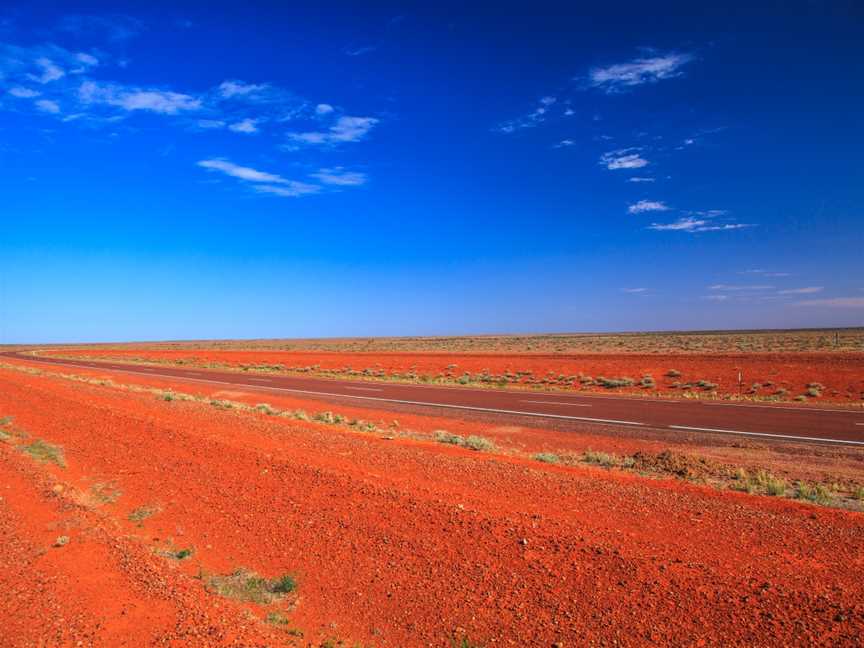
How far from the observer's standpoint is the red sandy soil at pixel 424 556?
4.90m

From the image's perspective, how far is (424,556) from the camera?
21.1ft

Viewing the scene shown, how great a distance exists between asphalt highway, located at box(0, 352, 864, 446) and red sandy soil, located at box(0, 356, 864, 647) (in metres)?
8.81

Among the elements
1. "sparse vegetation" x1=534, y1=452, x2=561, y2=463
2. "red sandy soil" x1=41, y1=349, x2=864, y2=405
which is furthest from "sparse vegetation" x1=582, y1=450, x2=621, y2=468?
"red sandy soil" x1=41, y1=349, x2=864, y2=405

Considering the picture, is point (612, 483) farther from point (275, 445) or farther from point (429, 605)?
point (275, 445)

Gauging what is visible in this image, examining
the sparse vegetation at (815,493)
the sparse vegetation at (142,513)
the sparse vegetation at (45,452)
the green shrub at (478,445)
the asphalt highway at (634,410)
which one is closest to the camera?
the sparse vegetation at (142,513)

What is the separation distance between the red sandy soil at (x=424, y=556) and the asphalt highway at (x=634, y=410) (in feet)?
28.9

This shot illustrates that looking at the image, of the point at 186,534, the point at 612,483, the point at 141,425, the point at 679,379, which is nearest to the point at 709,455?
the point at 612,483

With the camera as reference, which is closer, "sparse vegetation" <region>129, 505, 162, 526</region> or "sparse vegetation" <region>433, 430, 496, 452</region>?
"sparse vegetation" <region>129, 505, 162, 526</region>

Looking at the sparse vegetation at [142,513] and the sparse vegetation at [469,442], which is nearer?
the sparse vegetation at [142,513]

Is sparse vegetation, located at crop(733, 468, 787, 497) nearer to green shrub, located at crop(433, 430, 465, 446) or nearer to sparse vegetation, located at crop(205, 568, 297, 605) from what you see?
green shrub, located at crop(433, 430, 465, 446)

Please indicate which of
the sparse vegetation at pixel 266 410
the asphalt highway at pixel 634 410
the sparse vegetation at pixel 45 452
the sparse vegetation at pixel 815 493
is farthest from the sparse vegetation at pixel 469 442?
the sparse vegetation at pixel 45 452

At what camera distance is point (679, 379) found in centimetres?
3159

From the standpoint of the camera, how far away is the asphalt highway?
16.6 metres

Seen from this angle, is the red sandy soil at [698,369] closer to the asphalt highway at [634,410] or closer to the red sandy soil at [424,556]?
the asphalt highway at [634,410]
